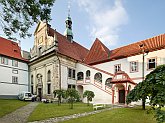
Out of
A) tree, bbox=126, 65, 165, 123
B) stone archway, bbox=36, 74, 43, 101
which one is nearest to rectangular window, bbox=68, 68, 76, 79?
stone archway, bbox=36, 74, 43, 101

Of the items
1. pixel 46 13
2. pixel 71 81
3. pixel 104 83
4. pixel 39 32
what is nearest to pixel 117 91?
pixel 104 83

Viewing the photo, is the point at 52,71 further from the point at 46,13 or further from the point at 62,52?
the point at 46,13

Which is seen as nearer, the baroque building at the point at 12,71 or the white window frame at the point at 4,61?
the baroque building at the point at 12,71

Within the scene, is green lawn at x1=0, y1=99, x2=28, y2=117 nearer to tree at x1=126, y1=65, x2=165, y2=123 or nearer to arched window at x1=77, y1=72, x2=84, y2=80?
arched window at x1=77, y1=72, x2=84, y2=80

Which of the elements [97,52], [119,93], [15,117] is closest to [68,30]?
[97,52]

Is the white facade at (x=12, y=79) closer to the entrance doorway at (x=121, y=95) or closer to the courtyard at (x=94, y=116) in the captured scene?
the courtyard at (x=94, y=116)

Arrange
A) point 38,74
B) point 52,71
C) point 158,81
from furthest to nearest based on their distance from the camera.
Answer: point 38,74
point 52,71
point 158,81

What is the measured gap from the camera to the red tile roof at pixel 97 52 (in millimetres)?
30344

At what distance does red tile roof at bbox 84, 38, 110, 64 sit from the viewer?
30344 mm

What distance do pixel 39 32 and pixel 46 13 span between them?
23416mm

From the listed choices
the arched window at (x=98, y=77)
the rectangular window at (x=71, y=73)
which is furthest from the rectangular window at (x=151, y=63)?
the rectangular window at (x=71, y=73)

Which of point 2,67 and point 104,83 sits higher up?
point 2,67

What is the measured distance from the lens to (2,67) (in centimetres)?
3109

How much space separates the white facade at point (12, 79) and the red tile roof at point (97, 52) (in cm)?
1218
